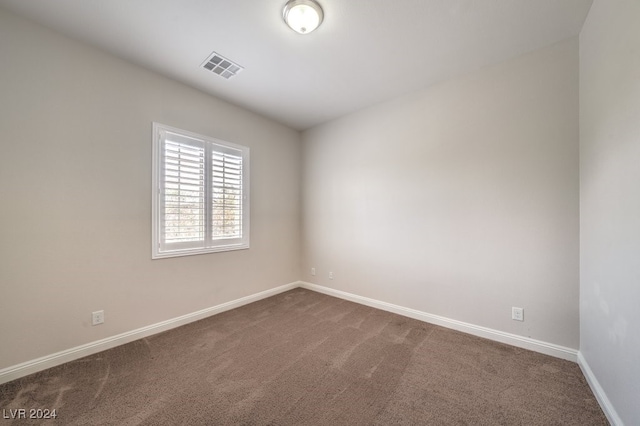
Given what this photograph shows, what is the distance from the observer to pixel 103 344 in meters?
2.24

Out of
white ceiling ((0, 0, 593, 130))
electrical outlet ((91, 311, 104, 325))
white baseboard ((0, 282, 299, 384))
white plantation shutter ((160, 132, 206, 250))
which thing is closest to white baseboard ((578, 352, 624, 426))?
white ceiling ((0, 0, 593, 130))

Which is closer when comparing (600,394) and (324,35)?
(600,394)

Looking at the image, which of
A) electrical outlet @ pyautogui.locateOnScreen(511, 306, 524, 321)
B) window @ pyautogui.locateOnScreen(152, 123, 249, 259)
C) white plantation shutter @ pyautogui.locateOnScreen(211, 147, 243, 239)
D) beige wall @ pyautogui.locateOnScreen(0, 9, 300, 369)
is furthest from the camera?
white plantation shutter @ pyautogui.locateOnScreen(211, 147, 243, 239)

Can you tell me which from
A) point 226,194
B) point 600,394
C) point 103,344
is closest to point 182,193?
point 226,194

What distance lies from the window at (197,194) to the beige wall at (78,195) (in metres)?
0.12

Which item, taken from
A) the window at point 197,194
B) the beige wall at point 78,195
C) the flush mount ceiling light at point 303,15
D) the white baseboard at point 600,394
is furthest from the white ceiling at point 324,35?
the white baseboard at point 600,394

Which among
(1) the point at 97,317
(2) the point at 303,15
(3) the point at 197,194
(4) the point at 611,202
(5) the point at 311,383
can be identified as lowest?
(5) the point at 311,383

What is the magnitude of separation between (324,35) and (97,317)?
3275mm

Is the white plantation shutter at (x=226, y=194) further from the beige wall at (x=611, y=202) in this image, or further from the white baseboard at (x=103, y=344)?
the beige wall at (x=611, y=202)

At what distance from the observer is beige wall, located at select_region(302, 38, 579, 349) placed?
84.0 inches

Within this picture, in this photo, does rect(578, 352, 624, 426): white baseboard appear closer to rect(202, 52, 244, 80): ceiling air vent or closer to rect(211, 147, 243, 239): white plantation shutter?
rect(211, 147, 243, 239): white plantation shutter

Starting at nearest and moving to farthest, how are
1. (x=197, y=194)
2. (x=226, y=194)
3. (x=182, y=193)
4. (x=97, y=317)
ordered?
(x=97, y=317) → (x=182, y=193) → (x=197, y=194) → (x=226, y=194)

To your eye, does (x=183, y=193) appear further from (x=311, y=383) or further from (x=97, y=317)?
(x=311, y=383)

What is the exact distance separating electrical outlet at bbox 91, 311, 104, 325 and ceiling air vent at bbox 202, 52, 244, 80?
2.62 metres
